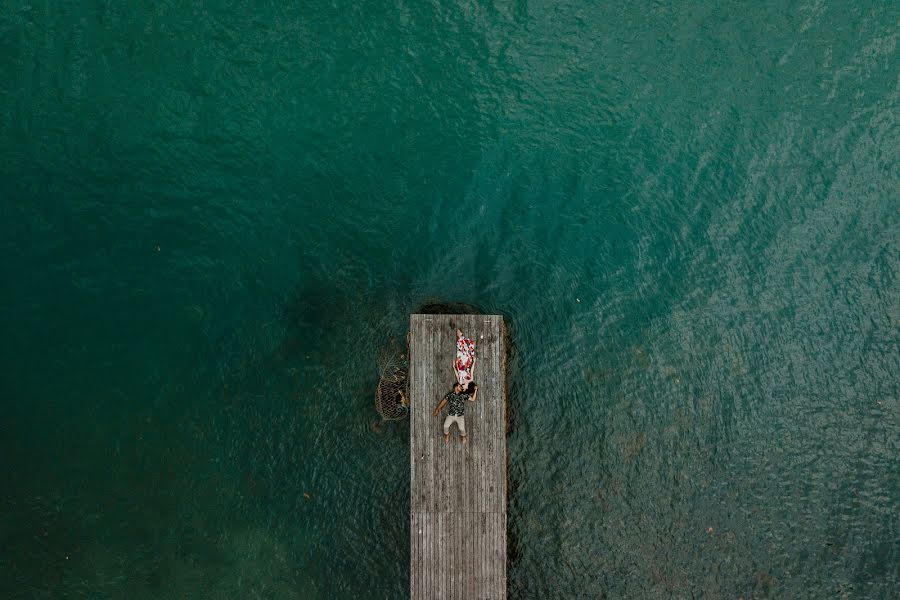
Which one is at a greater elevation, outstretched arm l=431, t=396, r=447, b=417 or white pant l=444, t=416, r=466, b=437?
outstretched arm l=431, t=396, r=447, b=417

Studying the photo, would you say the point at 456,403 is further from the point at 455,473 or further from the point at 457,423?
the point at 455,473

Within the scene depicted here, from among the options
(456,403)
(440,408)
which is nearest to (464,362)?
(456,403)

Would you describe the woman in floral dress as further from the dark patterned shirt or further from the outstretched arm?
the outstretched arm

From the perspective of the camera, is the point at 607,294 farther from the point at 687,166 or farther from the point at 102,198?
the point at 102,198

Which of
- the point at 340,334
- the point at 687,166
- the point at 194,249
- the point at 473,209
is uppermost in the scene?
the point at 687,166

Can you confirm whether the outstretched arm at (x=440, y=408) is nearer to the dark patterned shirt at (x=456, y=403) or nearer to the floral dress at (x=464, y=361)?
the dark patterned shirt at (x=456, y=403)

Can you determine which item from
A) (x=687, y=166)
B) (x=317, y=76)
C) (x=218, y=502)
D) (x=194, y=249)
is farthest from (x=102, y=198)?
(x=687, y=166)

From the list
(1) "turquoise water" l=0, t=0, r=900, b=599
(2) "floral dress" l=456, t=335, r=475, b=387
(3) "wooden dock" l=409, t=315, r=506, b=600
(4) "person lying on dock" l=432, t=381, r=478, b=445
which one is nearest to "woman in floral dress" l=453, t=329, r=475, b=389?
(2) "floral dress" l=456, t=335, r=475, b=387
